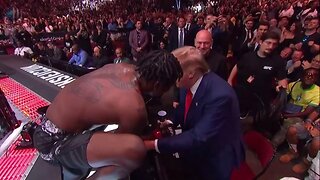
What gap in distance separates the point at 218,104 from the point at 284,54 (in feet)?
5.45

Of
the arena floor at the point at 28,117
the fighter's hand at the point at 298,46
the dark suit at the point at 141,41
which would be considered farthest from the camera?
the dark suit at the point at 141,41

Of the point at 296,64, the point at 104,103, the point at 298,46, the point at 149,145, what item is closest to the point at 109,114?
the point at 104,103

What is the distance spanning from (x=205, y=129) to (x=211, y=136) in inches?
1.6

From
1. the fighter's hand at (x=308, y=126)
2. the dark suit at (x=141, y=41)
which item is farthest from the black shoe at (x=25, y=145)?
the dark suit at (x=141, y=41)

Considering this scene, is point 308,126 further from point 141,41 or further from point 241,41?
point 141,41

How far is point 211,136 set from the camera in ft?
4.27

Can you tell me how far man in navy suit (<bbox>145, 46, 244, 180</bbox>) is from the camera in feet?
4.25

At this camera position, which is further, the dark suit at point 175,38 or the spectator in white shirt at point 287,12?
the dark suit at point 175,38

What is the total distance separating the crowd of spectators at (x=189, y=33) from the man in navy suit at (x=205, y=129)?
0.70m

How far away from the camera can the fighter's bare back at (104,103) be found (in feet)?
4.01

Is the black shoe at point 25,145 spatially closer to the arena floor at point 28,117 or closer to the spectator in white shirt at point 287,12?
the arena floor at point 28,117

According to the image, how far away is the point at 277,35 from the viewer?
2.20m

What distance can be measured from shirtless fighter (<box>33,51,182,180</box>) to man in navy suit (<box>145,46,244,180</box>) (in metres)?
0.11

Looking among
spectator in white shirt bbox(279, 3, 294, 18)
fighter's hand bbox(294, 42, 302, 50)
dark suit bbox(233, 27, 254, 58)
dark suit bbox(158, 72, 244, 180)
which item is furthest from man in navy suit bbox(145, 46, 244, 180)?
spectator in white shirt bbox(279, 3, 294, 18)
